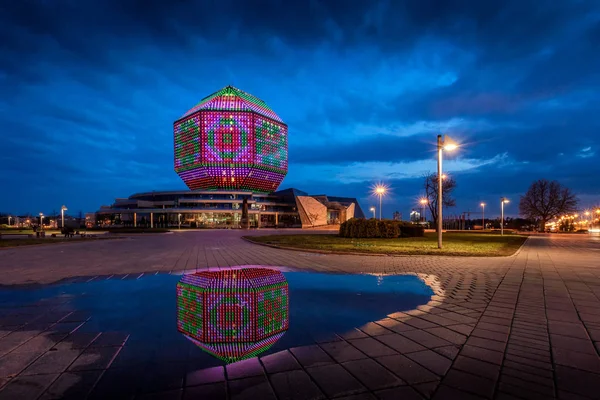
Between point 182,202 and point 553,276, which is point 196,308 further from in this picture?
point 182,202

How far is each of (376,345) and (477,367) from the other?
1136mm

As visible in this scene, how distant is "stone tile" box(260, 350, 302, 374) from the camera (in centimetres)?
337

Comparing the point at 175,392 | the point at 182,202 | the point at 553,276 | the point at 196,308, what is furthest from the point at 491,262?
the point at 182,202

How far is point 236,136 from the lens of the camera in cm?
2102

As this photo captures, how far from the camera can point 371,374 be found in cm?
326

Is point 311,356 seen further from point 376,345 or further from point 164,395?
point 164,395

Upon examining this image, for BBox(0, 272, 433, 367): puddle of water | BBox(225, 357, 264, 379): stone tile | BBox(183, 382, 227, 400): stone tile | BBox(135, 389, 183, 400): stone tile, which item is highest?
BBox(135, 389, 183, 400): stone tile

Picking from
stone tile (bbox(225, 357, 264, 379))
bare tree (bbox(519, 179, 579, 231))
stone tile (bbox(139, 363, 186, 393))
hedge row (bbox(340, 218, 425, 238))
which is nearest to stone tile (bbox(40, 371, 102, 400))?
stone tile (bbox(139, 363, 186, 393))

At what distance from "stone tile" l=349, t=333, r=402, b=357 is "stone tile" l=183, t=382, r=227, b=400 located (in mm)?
1755

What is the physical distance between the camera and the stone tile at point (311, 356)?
3533 mm

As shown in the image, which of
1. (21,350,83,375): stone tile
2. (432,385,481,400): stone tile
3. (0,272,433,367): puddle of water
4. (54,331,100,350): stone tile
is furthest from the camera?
(0,272,433,367): puddle of water

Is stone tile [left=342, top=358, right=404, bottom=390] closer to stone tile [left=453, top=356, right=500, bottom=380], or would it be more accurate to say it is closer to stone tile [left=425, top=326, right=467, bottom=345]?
stone tile [left=453, top=356, right=500, bottom=380]

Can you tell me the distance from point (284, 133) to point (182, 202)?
2798 inches

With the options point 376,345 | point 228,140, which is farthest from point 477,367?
point 228,140
